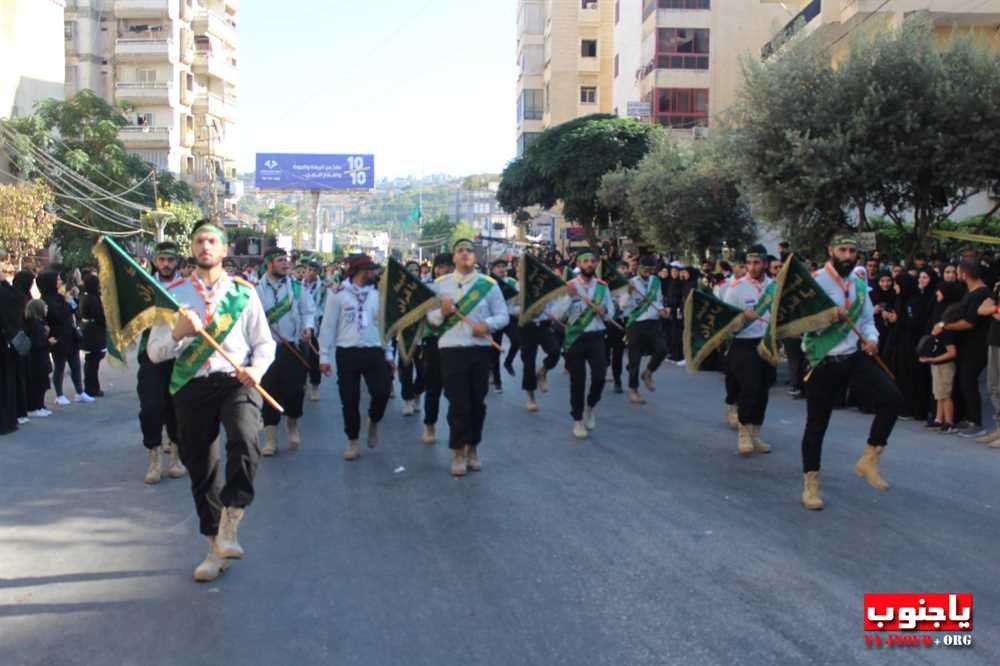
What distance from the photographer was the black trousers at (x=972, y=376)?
10820mm

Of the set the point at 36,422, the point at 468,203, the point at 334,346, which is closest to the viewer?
the point at 334,346

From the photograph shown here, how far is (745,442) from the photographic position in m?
9.37

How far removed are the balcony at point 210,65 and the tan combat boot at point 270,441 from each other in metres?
61.8

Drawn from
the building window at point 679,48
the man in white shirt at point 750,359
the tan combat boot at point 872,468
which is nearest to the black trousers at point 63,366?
the man in white shirt at point 750,359

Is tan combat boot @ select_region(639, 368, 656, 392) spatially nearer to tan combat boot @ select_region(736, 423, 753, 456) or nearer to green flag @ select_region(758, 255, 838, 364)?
tan combat boot @ select_region(736, 423, 753, 456)

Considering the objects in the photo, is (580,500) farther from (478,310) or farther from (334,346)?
(334,346)

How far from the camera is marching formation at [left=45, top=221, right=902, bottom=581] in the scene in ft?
19.1

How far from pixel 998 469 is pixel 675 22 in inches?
1511

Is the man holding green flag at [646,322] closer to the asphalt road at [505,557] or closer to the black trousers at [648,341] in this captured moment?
the black trousers at [648,341]

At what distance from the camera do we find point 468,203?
522ft

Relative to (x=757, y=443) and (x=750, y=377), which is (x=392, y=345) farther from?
(x=757, y=443)

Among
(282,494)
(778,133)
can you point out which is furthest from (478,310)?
(778,133)

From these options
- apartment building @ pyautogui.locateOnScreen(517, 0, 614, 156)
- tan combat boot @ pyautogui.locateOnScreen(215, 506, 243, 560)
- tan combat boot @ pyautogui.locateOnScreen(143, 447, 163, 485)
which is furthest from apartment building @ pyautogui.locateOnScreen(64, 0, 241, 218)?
tan combat boot @ pyautogui.locateOnScreen(215, 506, 243, 560)

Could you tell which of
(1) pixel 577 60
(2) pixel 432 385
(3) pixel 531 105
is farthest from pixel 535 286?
(3) pixel 531 105
